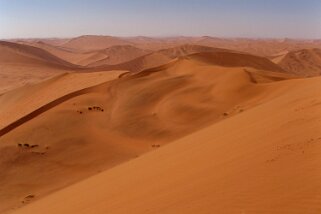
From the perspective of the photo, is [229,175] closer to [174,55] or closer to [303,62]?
[174,55]

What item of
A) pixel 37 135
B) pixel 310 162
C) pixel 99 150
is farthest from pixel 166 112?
pixel 310 162

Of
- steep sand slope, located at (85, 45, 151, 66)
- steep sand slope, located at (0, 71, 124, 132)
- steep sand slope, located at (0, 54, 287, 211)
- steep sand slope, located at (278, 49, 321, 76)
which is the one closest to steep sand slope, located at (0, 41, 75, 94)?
steep sand slope, located at (85, 45, 151, 66)

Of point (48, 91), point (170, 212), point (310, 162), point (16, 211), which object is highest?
point (48, 91)

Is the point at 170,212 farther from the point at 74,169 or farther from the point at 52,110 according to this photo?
the point at 52,110

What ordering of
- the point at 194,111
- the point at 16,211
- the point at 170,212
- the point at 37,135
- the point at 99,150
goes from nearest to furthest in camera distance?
the point at 170,212 → the point at 16,211 → the point at 99,150 → the point at 37,135 → the point at 194,111

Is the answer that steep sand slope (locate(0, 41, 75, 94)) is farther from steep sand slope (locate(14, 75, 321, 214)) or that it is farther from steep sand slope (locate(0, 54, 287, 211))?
steep sand slope (locate(14, 75, 321, 214))

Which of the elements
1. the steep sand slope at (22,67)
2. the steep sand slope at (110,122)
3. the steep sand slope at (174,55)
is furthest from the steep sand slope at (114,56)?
the steep sand slope at (110,122)
